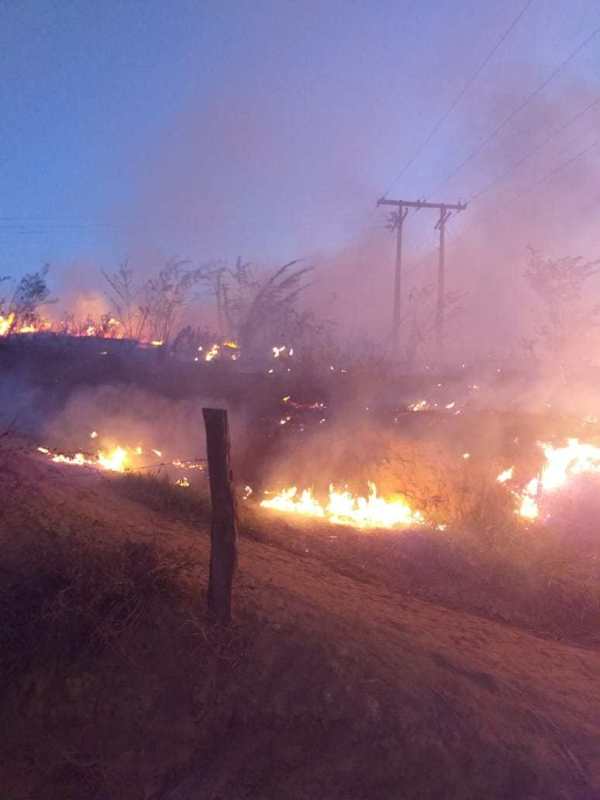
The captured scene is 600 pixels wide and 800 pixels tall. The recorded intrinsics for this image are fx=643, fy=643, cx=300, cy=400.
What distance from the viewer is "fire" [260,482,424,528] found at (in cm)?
1131

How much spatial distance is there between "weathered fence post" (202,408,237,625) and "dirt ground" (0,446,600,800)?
0.23 meters

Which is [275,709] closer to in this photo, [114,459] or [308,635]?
[308,635]

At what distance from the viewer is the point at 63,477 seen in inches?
400

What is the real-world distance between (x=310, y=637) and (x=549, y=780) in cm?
209

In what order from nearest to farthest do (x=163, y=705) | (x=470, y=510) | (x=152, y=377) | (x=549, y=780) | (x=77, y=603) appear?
(x=549, y=780) < (x=163, y=705) < (x=77, y=603) < (x=470, y=510) < (x=152, y=377)

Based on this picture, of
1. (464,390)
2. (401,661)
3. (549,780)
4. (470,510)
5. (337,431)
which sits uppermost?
(464,390)

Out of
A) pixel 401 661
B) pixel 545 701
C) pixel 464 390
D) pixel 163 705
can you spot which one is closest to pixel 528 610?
pixel 545 701

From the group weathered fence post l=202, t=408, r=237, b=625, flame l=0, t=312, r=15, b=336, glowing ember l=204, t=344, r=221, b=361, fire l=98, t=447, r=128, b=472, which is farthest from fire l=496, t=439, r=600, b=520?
flame l=0, t=312, r=15, b=336

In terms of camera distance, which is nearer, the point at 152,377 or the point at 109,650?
the point at 109,650

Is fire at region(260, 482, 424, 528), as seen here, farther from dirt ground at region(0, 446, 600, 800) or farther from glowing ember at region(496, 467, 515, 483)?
dirt ground at region(0, 446, 600, 800)

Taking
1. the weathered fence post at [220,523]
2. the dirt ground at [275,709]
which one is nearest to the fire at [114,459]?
the dirt ground at [275,709]

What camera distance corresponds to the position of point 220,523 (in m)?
5.73

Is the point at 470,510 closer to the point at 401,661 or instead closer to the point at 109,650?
the point at 401,661

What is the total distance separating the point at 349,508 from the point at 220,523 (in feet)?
22.0
